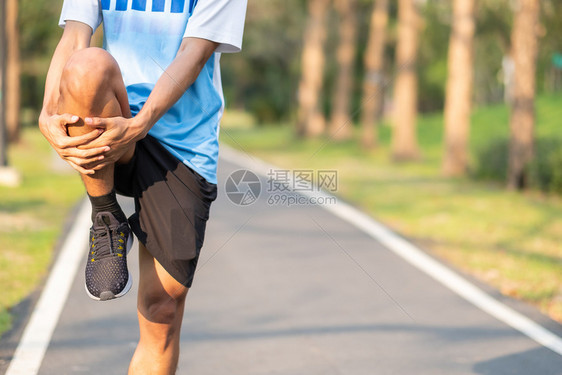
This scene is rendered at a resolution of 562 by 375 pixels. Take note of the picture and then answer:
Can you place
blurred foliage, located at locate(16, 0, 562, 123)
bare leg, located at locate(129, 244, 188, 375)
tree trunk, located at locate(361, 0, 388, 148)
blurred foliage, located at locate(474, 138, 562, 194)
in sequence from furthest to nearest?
blurred foliage, located at locate(16, 0, 562, 123) < tree trunk, located at locate(361, 0, 388, 148) < blurred foliage, located at locate(474, 138, 562, 194) < bare leg, located at locate(129, 244, 188, 375)

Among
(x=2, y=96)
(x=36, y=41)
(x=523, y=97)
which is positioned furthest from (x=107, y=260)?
(x=36, y=41)

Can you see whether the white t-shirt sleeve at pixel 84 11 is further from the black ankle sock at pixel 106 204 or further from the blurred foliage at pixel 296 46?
the blurred foliage at pixel 296 46

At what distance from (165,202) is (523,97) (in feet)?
39.3

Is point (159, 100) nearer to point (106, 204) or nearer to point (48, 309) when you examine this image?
point (106, 204)

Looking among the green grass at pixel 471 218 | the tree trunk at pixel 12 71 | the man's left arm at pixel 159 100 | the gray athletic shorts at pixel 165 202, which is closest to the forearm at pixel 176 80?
the man's left arm at pixel 159 100

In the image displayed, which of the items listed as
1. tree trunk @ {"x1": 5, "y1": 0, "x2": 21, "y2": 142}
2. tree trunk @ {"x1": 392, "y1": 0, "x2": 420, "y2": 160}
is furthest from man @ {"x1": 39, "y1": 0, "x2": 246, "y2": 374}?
tree trunk @ {"x1": 5, "y1": 0, "x2": 21, "y2": 142}

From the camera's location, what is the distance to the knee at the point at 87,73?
90.7 inches

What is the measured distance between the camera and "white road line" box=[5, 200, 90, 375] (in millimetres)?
4281

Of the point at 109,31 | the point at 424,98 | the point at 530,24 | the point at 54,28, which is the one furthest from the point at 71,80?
the point at 424,98

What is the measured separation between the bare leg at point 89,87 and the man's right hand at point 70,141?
2 centimetres

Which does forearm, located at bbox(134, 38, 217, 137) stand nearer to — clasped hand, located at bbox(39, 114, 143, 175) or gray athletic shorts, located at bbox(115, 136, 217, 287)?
clasped hand, located at bbox(39, 114, 143, 175)

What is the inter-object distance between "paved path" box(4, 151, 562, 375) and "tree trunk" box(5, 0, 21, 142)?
1736 centimetres

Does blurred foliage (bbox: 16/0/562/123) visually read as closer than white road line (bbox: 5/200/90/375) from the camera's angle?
No

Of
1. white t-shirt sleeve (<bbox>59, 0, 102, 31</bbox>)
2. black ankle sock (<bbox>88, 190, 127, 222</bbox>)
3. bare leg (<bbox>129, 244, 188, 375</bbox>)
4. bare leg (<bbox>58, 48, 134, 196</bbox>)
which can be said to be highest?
white t-shirt sleeve (<bbox>59, 0, 102, 31</bbox>)
